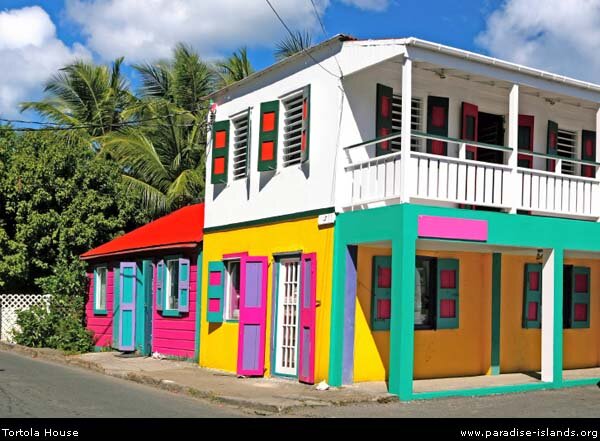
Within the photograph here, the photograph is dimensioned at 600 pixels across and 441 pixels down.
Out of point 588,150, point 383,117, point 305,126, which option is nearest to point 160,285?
point 305,126

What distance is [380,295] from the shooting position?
13.1m

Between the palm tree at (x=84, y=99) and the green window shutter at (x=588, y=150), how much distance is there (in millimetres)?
19583

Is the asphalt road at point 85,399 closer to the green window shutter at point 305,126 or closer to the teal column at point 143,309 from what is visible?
the teal column at point 143,309

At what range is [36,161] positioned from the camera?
2216 cm

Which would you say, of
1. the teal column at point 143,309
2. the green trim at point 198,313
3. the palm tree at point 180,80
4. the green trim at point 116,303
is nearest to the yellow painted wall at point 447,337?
the green trim at point 198,313

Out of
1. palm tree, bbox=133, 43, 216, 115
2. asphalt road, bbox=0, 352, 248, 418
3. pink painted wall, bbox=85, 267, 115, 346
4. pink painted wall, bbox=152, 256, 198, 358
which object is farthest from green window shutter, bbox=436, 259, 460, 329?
palm tree, bbox=133, 43, 216, 115

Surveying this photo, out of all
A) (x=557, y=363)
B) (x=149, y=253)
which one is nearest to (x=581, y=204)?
(x=557, y=363)

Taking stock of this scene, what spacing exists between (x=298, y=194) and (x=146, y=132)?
52.3 ft

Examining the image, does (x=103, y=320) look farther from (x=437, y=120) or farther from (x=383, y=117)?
(x=437, y=120)

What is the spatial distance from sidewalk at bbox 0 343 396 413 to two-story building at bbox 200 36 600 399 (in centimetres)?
42

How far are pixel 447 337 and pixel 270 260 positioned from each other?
3436 mm

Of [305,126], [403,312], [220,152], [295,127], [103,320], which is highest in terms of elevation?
[295,127]

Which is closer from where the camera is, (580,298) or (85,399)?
(85,399)

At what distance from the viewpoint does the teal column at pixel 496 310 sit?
1445 cm
